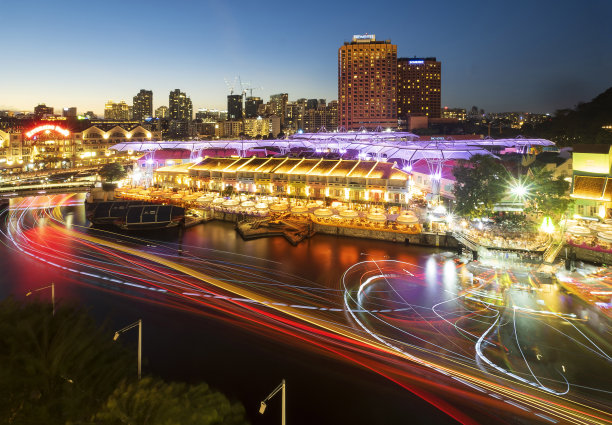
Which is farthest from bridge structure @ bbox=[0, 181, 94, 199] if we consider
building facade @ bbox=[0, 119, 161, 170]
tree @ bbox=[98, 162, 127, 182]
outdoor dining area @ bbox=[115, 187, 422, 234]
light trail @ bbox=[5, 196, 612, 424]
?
light trail @ bbox=[5, 196, 612, 424]

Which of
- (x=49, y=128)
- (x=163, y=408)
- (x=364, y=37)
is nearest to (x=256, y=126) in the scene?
(x=364, y=37)

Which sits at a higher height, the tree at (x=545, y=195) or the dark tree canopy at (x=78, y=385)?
the tree at (x=545, y=195)

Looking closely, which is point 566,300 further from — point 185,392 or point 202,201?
point 202,201

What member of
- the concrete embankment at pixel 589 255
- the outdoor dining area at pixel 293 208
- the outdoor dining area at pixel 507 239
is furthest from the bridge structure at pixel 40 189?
the concrete embankment at pixel 589 255

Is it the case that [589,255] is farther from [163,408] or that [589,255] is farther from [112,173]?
[112,173]

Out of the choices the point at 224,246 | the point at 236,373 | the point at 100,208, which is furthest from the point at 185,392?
the point at 100,208

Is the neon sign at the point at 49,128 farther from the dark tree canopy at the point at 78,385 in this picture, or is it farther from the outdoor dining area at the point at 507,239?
the outdoor dining area at the point at 507,239
